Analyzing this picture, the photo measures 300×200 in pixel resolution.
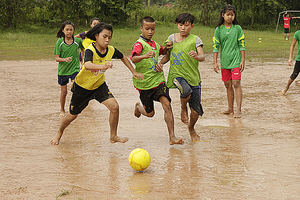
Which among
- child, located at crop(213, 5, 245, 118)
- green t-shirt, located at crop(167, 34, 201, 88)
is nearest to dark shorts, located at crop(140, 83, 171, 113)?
green t-shirt, located at crop(167, 34, 201, 88)

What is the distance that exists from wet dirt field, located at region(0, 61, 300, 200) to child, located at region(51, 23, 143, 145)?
47 centimetres

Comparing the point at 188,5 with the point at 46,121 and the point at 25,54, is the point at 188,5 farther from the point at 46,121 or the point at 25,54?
the point at 46,121

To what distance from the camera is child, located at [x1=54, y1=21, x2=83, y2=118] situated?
A: 9367mm

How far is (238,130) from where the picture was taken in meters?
7.88

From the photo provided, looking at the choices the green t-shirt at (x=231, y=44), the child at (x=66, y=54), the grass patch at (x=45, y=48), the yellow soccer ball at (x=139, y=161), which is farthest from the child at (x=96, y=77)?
the grass patch at (x=45, y=48)

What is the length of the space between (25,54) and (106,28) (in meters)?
15.7

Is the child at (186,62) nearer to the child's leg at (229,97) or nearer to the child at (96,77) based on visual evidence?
the child at (96,77)

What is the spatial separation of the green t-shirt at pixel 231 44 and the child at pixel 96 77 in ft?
8.95

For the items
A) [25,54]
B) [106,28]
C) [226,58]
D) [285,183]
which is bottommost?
[25,54]

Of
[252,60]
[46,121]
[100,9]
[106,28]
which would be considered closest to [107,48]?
[106,28]

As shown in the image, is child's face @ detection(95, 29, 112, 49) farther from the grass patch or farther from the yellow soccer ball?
the grass patch

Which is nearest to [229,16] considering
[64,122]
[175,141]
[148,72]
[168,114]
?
[148,72]

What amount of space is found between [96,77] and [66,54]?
2.94 metres

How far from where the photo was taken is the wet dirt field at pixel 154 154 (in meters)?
5.04
